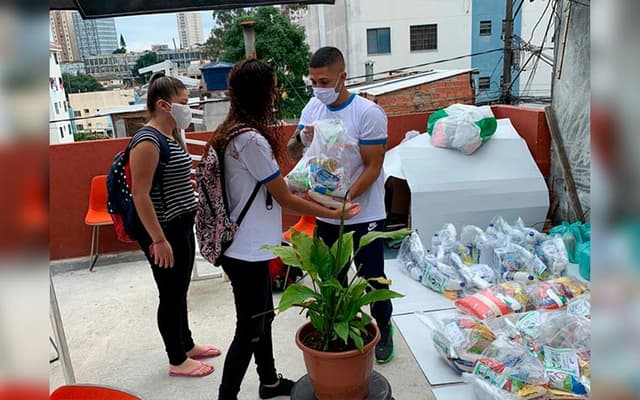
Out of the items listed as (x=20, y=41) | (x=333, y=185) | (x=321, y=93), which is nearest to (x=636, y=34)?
(x=20, y=41)

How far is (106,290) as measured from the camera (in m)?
3.37

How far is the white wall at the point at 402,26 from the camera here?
72.0 ft

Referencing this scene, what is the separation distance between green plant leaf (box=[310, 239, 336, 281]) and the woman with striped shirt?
2.21 ft

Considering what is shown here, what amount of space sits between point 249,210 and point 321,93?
0.66 metres

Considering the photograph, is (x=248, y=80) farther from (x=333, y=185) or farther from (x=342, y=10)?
(x=342, y=10)

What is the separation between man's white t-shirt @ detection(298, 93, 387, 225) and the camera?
6.64 feet

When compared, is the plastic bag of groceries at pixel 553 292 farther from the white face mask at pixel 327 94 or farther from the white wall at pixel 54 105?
the white wall at pixel 54 105

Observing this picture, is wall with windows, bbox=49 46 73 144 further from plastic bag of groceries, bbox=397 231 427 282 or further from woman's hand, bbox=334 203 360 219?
plastic bag of groceries, bbox=397 231 427 282

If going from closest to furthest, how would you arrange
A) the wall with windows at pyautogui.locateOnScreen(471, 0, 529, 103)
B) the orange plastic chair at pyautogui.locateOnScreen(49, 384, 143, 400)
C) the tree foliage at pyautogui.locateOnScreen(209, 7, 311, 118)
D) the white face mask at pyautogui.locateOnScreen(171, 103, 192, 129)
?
the orange plastic chair at pyautogui.locateOnScreen(49, 384, 143, 400) < the white face mask at pyautogui.locateOnScreen(171, 103, 192, 129) < the tree foliage at pyautogui.locateOnScreen(209, 7, 311, 118) < the wall with windows at pyautogui.locateOnScreen(471, 0, 529, 103)

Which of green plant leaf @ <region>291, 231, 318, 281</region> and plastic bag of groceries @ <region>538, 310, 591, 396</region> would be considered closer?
green plant leaf @ <region>291, 231, 318, 281</region>

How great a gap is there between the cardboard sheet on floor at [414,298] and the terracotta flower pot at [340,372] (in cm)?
128

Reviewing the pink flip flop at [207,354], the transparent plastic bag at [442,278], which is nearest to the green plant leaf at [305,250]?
the pink flip flop at [207,354]

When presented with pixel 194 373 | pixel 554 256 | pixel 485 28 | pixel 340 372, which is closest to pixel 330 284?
pixel 340 372

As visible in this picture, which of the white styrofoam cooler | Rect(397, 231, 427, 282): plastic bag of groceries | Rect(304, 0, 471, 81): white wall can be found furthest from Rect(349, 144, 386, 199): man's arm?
Rect(304, 0, 471, 81): white wall
